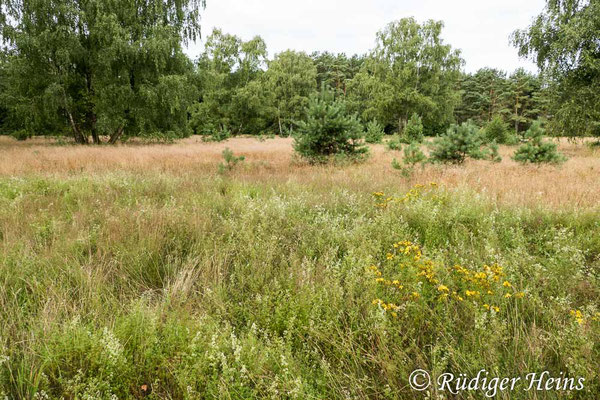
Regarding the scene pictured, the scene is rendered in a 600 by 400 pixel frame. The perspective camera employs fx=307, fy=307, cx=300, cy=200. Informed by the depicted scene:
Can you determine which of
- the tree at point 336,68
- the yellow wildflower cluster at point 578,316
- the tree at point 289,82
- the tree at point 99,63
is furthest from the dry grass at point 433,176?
the tree at point 336,68

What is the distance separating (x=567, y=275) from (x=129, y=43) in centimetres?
1930

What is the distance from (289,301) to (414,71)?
32.9m

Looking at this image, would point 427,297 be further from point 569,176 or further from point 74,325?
point 569,176

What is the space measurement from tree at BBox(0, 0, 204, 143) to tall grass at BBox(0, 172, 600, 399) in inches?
565

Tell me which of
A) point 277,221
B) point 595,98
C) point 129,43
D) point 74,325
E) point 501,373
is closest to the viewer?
point 501,373

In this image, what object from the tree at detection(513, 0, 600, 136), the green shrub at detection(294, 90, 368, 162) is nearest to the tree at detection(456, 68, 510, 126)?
the tree at detection(513, 0, 600, 136)

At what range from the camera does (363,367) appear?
6.44 ft

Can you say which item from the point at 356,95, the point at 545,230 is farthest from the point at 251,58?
the point at 545,230

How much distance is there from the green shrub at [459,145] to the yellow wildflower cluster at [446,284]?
25.8 feet

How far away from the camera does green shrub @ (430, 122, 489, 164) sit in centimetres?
941

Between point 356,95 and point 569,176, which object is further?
point 356,95

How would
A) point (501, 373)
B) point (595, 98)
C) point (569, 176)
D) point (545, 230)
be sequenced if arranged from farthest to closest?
point (595, 98) → point (569, 176) → point (545, 230) → point (501, 373)

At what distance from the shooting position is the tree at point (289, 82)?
37875 mm

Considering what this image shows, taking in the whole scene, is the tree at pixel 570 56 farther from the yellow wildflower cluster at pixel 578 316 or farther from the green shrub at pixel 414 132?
the yellow wildflower cluster at pixel 578 316
